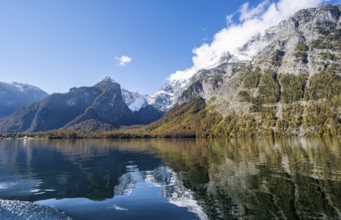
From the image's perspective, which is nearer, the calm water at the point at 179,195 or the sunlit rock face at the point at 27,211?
the sunlit rock face at the point at 27,211

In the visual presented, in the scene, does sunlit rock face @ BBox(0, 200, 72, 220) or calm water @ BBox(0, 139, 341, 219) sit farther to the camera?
calm water @ BBox(0, 139, 341, 219)

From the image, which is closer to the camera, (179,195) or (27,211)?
(27,211)

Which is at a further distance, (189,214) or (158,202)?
(158,202)

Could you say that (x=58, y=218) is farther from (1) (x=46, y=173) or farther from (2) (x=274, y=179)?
(1) (x=46, y=173)

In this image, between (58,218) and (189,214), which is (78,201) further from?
(189,214)

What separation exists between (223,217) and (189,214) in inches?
159

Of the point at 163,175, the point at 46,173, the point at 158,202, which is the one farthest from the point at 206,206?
the point at 46,173

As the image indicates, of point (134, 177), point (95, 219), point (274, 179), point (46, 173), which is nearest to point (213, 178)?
point (274, 179)

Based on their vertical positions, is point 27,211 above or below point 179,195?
above

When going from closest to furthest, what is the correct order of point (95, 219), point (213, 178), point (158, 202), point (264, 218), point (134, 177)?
point (264, 218) < point (95, 219) < point (158, 202) < point (213, 178) < point (134, 177)

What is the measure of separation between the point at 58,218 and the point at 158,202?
13.2 metres

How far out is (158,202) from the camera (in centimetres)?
3822

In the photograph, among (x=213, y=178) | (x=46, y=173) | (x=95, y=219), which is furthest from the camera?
(x=46, y=173)

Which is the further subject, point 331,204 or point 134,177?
point 134,177
